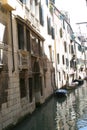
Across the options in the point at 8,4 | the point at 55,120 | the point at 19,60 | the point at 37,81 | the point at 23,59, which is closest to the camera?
the point at 8,4

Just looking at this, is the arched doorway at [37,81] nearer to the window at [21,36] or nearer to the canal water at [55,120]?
the canal water at [55,120]

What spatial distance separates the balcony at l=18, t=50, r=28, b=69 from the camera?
19.0 metres

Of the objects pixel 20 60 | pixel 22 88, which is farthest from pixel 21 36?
pixel 22 88

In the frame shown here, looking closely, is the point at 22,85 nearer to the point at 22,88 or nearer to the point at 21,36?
the point at 22,88

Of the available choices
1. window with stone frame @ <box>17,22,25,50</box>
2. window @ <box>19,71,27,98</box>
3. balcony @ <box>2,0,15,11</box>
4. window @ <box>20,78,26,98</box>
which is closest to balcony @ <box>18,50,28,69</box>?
window @ <box>19,71,27,98</box>

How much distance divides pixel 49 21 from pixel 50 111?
13.4 meters

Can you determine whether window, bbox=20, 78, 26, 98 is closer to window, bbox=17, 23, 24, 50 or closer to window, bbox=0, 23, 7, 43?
window, bbox=17, 23, 24, 50

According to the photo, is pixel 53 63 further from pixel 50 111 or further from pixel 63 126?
pixel 63 126

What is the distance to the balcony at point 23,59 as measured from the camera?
19.0 m

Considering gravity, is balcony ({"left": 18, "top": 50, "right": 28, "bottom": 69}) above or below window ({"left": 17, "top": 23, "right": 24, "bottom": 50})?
below

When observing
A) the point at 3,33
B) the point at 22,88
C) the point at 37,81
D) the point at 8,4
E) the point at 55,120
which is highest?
the point at 8,4

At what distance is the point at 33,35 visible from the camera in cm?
2414

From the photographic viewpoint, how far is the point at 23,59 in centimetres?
1978

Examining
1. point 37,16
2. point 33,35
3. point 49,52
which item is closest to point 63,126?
point 33,35
